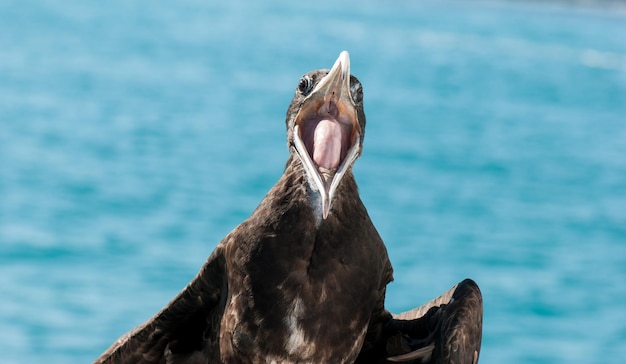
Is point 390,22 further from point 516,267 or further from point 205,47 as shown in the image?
point 516,267

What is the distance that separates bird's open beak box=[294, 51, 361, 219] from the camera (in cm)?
217

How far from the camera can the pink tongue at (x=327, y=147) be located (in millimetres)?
2180

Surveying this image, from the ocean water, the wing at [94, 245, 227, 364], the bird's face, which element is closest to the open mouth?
the bird's face

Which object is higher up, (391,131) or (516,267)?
(391,131)

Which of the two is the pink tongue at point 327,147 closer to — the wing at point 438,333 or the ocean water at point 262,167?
the wing at point 438,333

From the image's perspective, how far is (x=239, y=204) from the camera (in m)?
9.46

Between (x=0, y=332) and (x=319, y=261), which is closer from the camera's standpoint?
(x=319, y=261)

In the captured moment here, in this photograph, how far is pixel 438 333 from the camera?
8.30ft

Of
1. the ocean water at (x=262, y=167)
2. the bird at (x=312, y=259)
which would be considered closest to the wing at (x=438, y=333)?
the bird at (x=312, y=259)

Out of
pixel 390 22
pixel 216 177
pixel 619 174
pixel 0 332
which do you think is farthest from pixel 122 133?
pixel 390 22

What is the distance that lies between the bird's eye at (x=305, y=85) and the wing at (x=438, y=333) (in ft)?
2.11

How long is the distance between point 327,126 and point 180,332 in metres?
0.74

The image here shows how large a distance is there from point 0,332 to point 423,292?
3.05 meters

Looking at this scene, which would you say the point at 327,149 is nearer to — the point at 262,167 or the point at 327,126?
the point at 327,126
